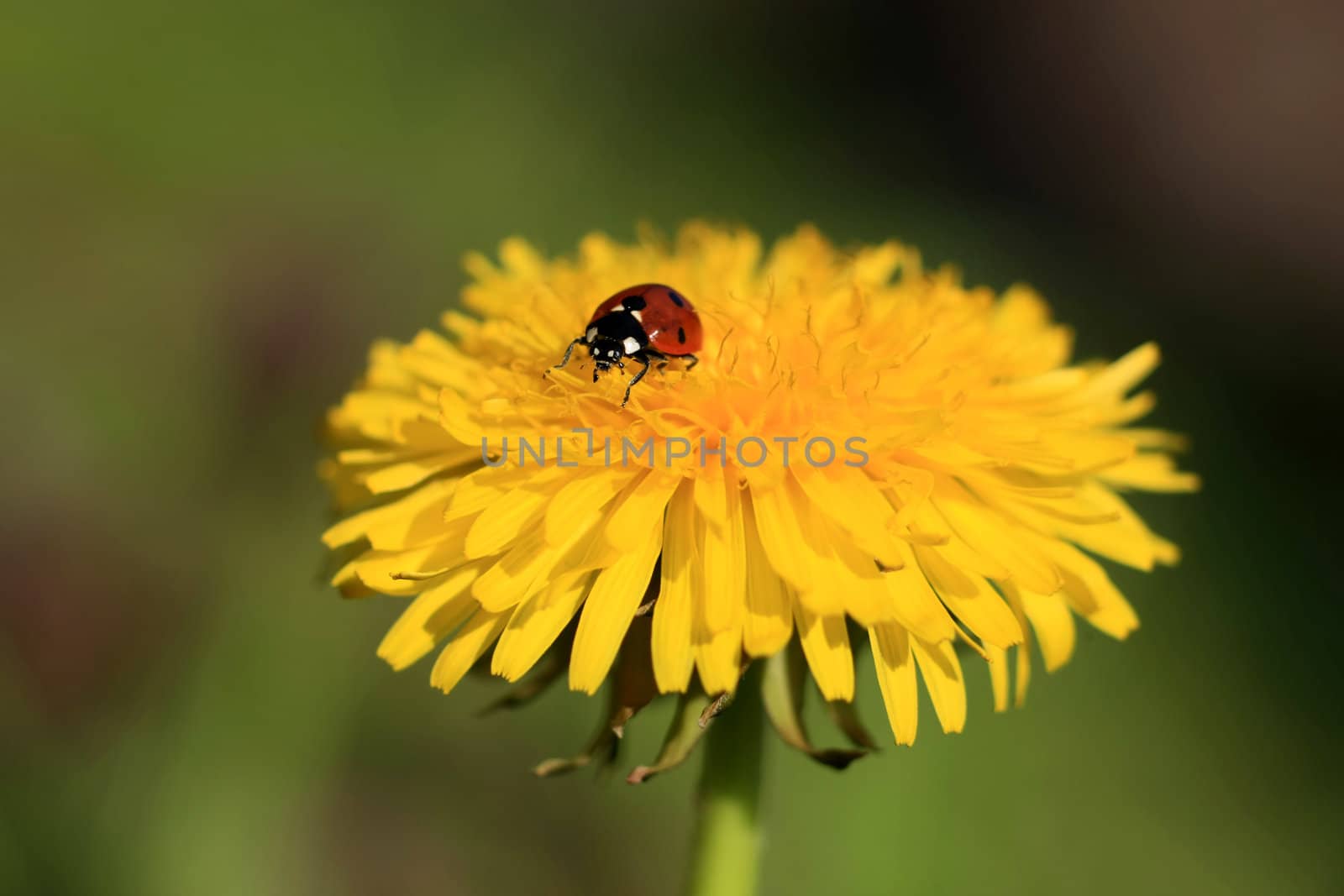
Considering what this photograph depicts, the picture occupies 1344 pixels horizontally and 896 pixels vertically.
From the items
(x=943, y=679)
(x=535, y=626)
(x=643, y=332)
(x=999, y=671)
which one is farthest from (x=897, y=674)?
(x=643, y=332)

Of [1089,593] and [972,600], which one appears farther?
[1089,593]

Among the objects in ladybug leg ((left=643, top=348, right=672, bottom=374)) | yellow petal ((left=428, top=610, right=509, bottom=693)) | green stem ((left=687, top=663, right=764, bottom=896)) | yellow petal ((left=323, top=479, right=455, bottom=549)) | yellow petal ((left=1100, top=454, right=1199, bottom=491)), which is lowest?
green stem ((left=687, top=663, right=764, bottom=896))

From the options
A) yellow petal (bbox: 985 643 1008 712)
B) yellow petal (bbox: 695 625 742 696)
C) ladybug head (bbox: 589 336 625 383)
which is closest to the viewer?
yellow petal (bbox: 695 625 742 696)

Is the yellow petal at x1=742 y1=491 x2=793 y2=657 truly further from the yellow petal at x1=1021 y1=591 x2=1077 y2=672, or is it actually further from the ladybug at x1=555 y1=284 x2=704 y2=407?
the yellow petal at x1=1021 y1=591 x2=1077 y2=672

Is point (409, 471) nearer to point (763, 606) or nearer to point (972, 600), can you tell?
point (763, 606)

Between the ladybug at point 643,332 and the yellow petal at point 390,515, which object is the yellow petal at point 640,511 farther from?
the yellow petal at point 390,515

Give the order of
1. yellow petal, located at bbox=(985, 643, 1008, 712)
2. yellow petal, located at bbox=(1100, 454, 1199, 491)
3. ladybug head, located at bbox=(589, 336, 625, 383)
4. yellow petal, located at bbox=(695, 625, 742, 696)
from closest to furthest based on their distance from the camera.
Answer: yellow petal, located at bbox=(695, 625, 742, 696) < yellow petal, located at bbox=(985, 643, 1008, 712) < ladybug head, located at bbox=(589, 336, 625, 383) < yellow petal, located at bbox=(1100, 454, 1199, 491)

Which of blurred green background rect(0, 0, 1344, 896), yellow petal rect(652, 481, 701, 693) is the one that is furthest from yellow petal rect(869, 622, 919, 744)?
blurred green background rect(0, 0, 1344, 896)
